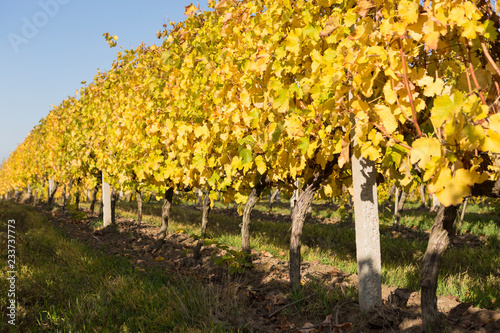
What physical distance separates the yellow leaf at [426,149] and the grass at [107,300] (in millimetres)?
2041

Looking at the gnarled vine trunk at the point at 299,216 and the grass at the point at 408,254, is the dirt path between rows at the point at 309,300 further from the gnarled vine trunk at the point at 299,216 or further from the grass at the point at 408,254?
the grass at the point at 408,254

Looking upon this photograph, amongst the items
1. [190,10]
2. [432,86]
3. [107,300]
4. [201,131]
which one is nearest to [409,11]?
[432,86]

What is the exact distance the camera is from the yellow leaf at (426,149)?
1.65 metres

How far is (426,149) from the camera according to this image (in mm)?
1682

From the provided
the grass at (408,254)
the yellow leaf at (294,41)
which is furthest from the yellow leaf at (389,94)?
the grass at (408,254)

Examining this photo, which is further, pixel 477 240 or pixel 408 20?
pixel 477 240

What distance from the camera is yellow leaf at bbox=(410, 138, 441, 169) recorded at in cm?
165

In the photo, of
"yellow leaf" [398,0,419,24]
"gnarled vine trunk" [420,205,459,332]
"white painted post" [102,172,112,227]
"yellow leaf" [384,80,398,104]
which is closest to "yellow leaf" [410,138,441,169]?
"yellow leaf" [384,80,398,104]

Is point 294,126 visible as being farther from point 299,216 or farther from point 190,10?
point 190,10

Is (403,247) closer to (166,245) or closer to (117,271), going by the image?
(166,245)

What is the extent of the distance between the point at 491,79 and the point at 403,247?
737 centimetres

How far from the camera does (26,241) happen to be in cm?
719

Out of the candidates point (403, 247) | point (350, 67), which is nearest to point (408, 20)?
point (350, 67)

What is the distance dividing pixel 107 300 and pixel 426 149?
359 centimetres
